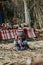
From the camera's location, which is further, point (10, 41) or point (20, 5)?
point (20, 5)

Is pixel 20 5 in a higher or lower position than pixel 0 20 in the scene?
higher

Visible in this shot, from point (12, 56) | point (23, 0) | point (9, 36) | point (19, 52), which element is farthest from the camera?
point (23, 0)

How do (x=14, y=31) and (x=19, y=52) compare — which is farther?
(x=14, y=31)

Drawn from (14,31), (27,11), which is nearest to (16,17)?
(27,11)

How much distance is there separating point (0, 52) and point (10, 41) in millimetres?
2218

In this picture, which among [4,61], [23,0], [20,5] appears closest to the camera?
[4,61]

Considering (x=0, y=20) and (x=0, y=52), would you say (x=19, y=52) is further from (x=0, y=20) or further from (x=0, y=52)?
(x=0, y=20)

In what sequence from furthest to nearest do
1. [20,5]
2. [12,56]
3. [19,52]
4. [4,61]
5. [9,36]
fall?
[20,5] < [9,36] < [19,52] < [12,56] < [4,61]

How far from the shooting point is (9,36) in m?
10.3

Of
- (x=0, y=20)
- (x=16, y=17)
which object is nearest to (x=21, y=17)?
(x=16, y=17)

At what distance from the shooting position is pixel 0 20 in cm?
1559

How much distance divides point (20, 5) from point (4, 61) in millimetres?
8747

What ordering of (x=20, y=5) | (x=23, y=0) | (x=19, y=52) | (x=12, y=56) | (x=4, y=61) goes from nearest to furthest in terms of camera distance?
(x=4, y=61) → (x=12, y=56) → (x=19, y=52) → (x=23, y=0) → (x=20, y=5)

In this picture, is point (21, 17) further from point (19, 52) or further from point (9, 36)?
point (19, 52)
